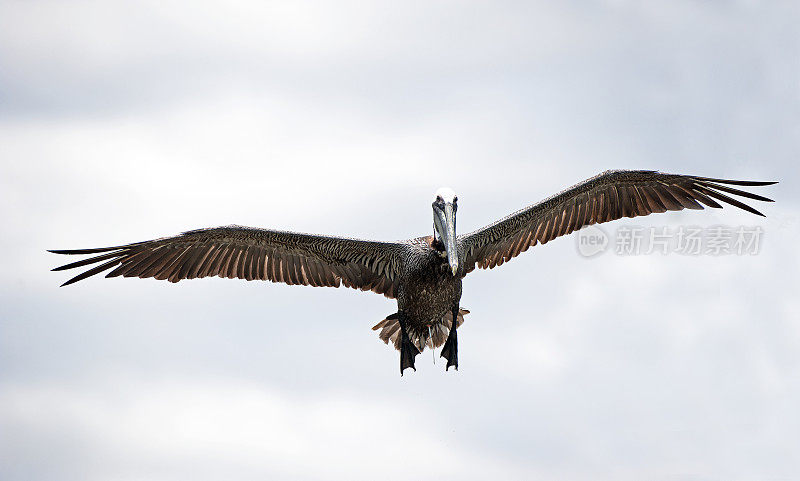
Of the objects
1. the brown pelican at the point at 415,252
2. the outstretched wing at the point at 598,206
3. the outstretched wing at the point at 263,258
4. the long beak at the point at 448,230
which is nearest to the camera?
the long beak at the point at 448,230

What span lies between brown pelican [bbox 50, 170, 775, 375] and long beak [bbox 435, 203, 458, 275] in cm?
5

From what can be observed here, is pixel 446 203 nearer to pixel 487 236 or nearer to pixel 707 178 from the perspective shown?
pixel 487 236

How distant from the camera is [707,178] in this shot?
43.8ft

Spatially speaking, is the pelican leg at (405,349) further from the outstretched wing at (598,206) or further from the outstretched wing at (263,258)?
the outstretched wing at (598,206)

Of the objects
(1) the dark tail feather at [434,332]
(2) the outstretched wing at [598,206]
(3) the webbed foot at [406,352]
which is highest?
(2) the outstretched wing at [598,206]

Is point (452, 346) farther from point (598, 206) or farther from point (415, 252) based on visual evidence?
point (598, 206)

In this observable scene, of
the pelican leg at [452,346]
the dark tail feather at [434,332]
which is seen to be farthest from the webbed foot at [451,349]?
the dark tail feather at [434,332]

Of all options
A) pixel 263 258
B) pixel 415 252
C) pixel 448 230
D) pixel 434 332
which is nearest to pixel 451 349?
pixel 434 332

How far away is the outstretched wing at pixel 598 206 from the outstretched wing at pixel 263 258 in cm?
146

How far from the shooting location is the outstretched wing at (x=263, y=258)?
12758 mm

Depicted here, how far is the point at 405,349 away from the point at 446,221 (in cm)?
230

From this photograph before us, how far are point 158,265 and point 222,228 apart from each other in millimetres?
1205

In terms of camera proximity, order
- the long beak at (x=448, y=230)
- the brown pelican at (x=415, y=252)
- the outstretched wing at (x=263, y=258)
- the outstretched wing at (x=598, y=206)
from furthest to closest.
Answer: the outstretched wing at (x=598, y=206)
the outstretched wing at (x=263, y=258)
the brown pelican at (x=415, y=252)
the long beak at (x=448, y=230)

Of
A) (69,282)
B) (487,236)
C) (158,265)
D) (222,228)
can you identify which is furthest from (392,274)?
(69,282)
